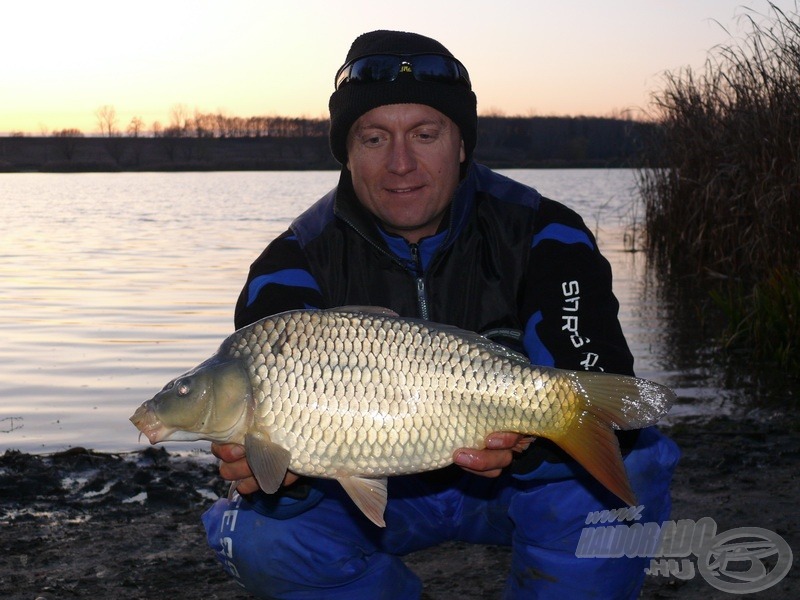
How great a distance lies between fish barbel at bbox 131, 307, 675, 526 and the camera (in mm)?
2150

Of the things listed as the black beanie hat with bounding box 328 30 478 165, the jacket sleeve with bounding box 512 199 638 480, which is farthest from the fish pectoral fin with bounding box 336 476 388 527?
the black beanie hat with bounding box 328 30 478 165

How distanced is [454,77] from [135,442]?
8.59 feet

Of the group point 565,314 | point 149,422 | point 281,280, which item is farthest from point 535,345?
point 149,422

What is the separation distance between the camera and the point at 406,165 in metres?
2.84

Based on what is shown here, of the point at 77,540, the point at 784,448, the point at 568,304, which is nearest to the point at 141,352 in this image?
the point at 77,540

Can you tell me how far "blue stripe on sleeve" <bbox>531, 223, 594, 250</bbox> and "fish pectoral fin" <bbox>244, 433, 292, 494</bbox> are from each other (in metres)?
1.03

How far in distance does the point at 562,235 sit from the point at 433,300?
40 centimetres

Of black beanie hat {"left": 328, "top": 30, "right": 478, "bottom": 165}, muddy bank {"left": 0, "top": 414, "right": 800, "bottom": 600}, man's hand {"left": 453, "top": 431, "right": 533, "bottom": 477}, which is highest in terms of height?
black beanie hat {"left": 328, "top": 30, "right": 478, "bottom": 165}

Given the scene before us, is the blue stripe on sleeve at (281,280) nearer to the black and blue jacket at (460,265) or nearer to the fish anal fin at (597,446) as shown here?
the black and blue jacket at (460,265)

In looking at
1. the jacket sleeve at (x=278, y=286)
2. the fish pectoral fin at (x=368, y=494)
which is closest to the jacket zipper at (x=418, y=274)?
the jacket sleeve at (x=278, y=286)

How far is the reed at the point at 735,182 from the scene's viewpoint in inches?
245

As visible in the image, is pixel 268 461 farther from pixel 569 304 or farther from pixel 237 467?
pixel 569 304

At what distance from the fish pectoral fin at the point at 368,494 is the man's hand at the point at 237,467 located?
0.24 metres

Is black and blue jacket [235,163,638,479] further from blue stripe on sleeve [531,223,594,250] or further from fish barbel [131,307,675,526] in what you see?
fish barbel [131,307,675,526]
